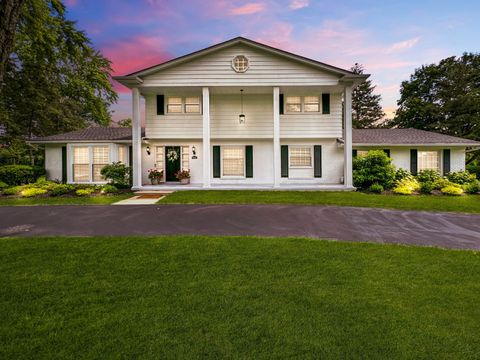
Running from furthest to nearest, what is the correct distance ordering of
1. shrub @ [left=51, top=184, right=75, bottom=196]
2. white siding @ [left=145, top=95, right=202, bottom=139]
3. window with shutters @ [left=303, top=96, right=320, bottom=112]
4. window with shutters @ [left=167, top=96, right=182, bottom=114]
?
window with shutters @ [left=303, top=96, right=320, bottom=112] → window with shutters @ [left=167, top=96, right=182, bottom=114] → white siding @ [left=145, top=95, right=202, bottom=139] → shrub @ [left=51, top=184, right=75, bottom=196]

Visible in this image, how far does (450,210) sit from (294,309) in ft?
28.3

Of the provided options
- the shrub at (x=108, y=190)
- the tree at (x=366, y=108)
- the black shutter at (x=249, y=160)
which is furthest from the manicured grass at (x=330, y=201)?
the tree at (x=366, y=108)

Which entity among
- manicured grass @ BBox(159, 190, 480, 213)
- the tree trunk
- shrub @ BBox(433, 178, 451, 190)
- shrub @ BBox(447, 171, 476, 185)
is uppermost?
the tree trunk

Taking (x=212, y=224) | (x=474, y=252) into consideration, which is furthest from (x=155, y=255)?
(x=474, y=252)

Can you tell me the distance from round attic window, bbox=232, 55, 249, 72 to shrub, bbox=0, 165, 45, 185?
13.4 meters

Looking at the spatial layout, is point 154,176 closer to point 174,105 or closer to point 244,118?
point 174,105

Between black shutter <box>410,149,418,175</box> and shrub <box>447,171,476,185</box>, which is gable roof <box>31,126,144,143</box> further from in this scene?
shrub <box>447,171,476,185</box>

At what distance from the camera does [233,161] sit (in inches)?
603

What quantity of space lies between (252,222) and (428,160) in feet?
48.6

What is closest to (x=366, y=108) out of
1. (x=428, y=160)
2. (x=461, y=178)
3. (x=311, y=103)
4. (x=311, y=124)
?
(x=428, y=160)

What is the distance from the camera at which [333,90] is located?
14531mm

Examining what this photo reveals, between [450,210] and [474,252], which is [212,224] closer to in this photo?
[474,252]

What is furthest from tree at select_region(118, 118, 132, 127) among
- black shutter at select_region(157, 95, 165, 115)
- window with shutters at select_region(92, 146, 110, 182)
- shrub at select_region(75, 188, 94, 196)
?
shrub at select_region(75, 188, 94, 196)

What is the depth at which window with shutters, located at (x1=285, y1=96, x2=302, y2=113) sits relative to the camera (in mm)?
14961
